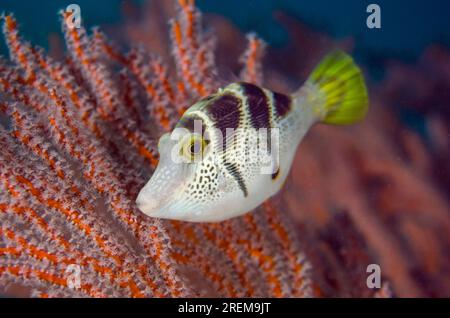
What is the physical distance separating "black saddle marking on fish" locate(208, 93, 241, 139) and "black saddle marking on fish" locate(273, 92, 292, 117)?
190 mm

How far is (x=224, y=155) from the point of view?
1.32 meters

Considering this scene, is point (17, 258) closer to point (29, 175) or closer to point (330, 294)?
point (29, 175)

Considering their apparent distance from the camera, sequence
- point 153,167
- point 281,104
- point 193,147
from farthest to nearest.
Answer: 1. point 153,167
2. point 281,104
3. point 193,147

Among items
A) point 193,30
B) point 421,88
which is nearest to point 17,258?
point 193,30

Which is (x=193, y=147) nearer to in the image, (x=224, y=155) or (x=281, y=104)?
(x=224, y=155)

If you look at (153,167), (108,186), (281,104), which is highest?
(281,104)

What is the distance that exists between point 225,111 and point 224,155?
0.43 feet

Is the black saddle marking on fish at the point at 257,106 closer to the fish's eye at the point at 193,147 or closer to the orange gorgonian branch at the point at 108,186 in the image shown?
the fish's eye at the point at 193,147

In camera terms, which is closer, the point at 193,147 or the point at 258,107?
the point at 193,147

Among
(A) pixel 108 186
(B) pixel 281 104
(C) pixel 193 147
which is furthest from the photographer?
(B) pixel 281 104

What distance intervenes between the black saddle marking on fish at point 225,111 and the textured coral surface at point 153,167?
365 mm

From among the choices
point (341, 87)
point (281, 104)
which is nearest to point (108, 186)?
point (281, 104)

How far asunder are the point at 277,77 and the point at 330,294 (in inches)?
64.7

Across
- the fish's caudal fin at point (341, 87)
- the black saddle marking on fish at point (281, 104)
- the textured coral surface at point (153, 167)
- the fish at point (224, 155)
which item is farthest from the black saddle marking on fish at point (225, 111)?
the fish's caudal fin at point (341, 87)
